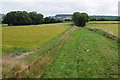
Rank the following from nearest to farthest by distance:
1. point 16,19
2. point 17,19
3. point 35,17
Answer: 1. point 16,19
2. point 17,19
3. point 35,17

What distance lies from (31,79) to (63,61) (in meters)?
4.67

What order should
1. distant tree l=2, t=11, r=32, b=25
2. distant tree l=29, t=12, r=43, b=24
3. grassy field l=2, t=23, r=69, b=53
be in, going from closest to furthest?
grassy field l=2, t=23, r=69, b=53
distant tree l=2, t=11, r=32, b=25
distant tree l=29, t=12, r=43, b=24

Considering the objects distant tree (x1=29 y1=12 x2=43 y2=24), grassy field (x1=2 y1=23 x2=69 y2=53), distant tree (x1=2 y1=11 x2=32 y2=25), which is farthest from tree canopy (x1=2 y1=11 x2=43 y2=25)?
grassy field (x1=2 y1=23 x2=69 y2=53)

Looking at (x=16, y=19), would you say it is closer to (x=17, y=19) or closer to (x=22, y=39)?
(x=17, y=19)

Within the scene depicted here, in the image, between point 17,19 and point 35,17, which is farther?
point 35,17

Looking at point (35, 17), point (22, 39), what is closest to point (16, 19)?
point (35, 17)

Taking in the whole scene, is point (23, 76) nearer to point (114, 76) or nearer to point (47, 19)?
point (114, 76)

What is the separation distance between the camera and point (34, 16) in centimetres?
10081

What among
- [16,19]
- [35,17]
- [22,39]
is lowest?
[22,39]

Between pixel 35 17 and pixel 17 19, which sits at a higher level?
pixel 35 17

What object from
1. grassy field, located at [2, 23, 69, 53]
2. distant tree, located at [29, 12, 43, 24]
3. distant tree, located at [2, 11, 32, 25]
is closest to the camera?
grassy field, located at [2, 23, 69, 53]

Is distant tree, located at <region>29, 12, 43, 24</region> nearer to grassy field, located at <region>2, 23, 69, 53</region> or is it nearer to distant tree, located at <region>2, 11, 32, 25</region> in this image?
distant tree, located at <region>2, 11, 32, 25</region>

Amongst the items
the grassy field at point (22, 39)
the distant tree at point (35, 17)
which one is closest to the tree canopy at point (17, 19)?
the distant tree at point (35, 17)

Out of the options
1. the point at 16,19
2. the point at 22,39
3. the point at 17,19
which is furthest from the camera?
the point at 17,19
